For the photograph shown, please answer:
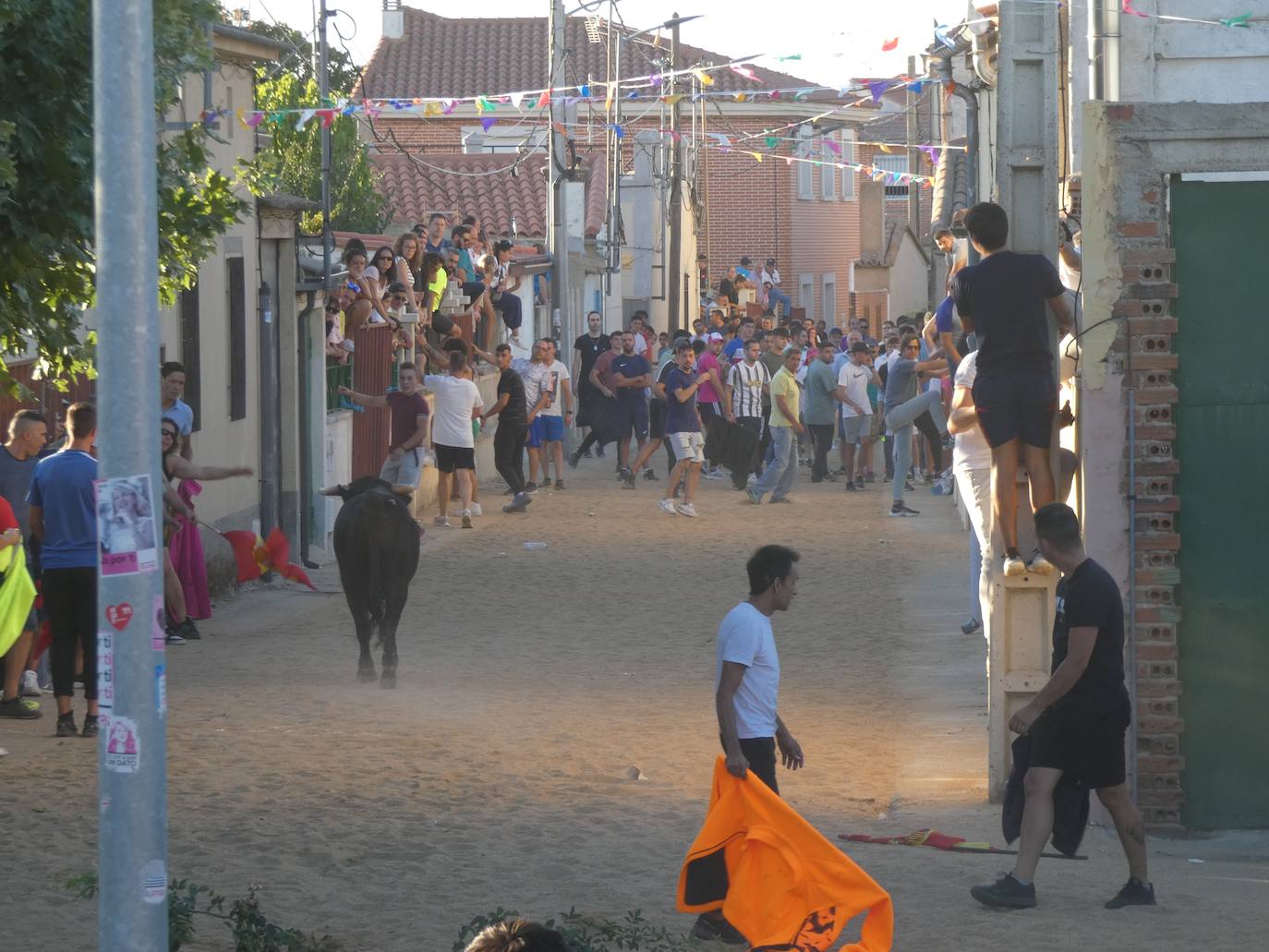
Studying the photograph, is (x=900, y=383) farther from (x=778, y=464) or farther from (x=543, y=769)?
(x=543, y=769)

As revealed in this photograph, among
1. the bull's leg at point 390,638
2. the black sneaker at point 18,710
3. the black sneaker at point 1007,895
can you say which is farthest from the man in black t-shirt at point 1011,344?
the black sneaker at point 18,710

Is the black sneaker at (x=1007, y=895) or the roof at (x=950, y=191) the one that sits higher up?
the roof at (x=950, y=191)

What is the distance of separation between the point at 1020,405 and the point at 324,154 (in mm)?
10412

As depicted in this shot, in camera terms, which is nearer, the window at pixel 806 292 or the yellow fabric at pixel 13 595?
the yellow fabric at pixel 13 595

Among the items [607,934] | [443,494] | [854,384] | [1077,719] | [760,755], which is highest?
[854,384]

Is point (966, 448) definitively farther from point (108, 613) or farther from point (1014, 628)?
point (108, 613)

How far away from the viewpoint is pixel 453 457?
66.8 ft

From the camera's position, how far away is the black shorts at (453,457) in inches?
800

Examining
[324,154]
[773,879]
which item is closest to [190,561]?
[324,154]

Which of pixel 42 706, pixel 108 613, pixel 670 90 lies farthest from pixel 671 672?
pixel 670 90

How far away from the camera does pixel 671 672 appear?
41.2 feet

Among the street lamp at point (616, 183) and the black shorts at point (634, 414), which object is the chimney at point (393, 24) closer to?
the street lamp at point (616, 183)

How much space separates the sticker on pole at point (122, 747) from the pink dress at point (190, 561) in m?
8.54

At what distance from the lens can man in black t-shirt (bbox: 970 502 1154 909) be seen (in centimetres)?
710
